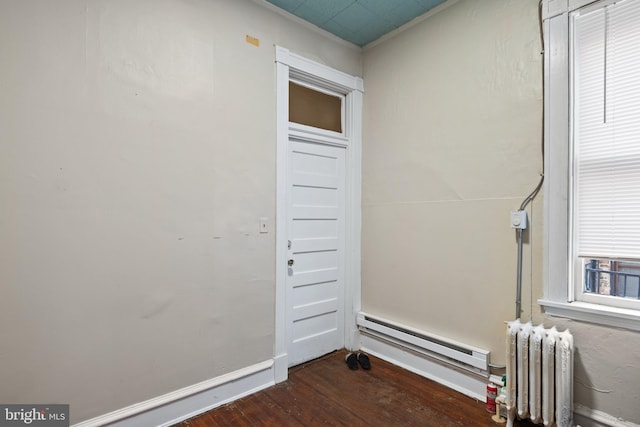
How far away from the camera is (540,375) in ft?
6.04

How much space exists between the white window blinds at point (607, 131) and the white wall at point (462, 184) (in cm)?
21

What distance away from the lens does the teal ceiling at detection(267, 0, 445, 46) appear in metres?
2.48

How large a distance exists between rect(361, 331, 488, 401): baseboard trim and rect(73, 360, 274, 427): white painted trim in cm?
101

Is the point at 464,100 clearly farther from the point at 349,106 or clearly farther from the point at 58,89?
the point at 58,89

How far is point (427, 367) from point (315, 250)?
132 centimetres

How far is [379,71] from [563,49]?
1470 mm

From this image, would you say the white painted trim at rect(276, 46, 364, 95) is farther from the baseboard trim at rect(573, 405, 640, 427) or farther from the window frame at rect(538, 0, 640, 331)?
the baseboard trim at rect(573, 405, 640, 427)

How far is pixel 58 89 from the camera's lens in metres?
1.72

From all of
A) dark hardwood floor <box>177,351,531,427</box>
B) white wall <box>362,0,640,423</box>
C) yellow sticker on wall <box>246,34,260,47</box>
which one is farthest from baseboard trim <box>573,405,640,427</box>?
yellow sticker on wall <box>246,34,260,47</box>

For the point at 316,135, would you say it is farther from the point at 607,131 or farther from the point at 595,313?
the point at 595,313

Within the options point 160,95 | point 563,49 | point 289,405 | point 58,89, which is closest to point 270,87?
point 160,95

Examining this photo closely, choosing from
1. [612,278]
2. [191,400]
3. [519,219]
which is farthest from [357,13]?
[191,400]

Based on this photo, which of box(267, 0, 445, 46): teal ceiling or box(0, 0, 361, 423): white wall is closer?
box(0, 0, 361, 423): white wall

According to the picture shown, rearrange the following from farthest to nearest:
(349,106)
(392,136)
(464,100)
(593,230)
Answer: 1. (349,106)
2. (392,136)
3. (464,100)
4. (593,230)
